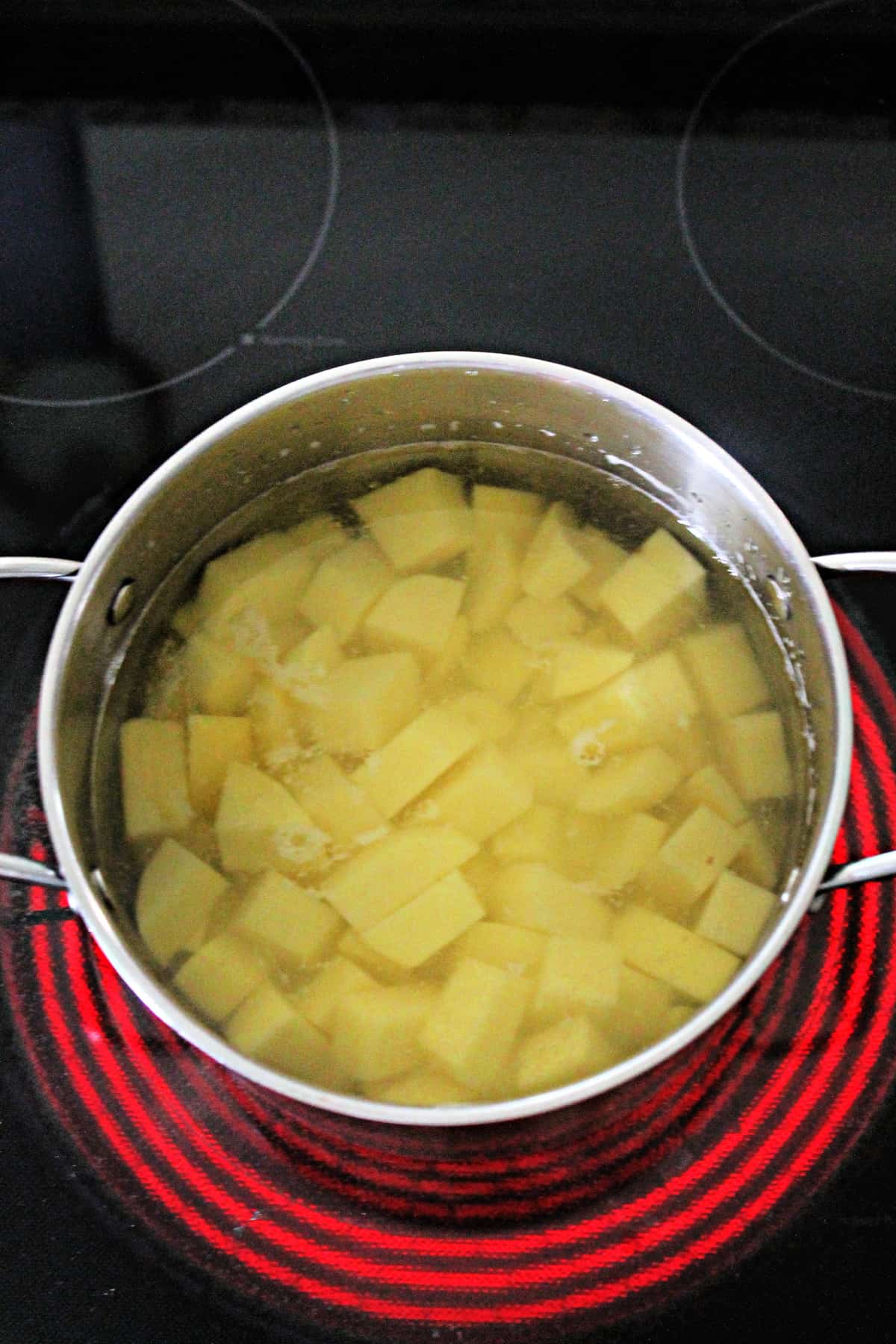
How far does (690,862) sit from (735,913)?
48 mm

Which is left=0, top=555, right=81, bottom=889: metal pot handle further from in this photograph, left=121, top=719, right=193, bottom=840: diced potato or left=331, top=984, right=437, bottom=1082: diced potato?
left=331, top=984, right=437, bottom=1082: diced potato

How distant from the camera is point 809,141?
1.18 m

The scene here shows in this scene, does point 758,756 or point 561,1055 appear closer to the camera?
point 561,1055

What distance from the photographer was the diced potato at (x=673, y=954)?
0.84 metres

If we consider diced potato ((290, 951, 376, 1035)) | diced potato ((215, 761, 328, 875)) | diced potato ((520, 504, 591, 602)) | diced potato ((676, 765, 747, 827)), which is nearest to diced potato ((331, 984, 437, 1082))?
diced potato ((290, 951, 376, 1035))

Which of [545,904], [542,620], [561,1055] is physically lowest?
[561,1055]

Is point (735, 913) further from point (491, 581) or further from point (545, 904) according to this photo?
point (491, 581)

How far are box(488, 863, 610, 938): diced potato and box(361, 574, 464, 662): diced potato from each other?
19 cm

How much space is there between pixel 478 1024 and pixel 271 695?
0.96 feet

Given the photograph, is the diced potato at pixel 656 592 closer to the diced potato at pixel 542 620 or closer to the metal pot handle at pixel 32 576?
the diced potato at pixel 542 620

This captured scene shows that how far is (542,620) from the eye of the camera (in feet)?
3.28

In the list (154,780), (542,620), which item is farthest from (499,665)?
(154,780)

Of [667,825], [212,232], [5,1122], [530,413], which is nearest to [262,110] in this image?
[212,232]

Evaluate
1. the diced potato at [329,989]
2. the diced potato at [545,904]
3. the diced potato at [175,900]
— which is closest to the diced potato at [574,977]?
the diced potato at [545,904]
